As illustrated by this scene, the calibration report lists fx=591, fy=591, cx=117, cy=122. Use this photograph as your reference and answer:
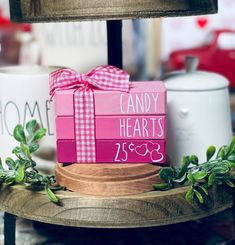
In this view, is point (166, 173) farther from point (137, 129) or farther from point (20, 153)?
point (20, 153)

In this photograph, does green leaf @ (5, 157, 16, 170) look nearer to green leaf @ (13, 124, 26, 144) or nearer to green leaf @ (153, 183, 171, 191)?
green leaf @ (13, 124, 26, 144)

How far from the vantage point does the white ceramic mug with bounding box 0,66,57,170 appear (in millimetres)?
848

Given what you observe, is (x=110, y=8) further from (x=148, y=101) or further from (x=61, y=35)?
(x=61, y=35)

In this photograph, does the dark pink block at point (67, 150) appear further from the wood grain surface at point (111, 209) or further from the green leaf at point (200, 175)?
the green leaf at point (200, 175)

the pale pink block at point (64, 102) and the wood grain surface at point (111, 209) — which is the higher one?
the pale pink block at point (64, 102)

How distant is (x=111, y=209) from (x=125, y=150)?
0.09m

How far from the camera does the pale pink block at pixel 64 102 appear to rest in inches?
30.3

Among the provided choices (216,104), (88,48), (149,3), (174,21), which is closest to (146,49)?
(174,21)

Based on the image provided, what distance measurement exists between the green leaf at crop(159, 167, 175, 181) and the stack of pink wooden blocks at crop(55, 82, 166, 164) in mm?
23

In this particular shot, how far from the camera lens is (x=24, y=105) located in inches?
33.4

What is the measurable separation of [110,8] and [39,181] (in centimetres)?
24

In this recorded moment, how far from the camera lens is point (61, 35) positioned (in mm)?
1452

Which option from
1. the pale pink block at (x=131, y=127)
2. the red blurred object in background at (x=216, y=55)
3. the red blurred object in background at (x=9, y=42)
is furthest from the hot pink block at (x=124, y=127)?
the red blurred object in background at (x=9, y=42)

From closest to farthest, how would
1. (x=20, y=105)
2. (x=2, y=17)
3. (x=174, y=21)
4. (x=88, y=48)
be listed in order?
1. (x=20, y=105)
2. (x=88, y=48)
3. (x=174, y=21)
4. (x=2, y=17)
